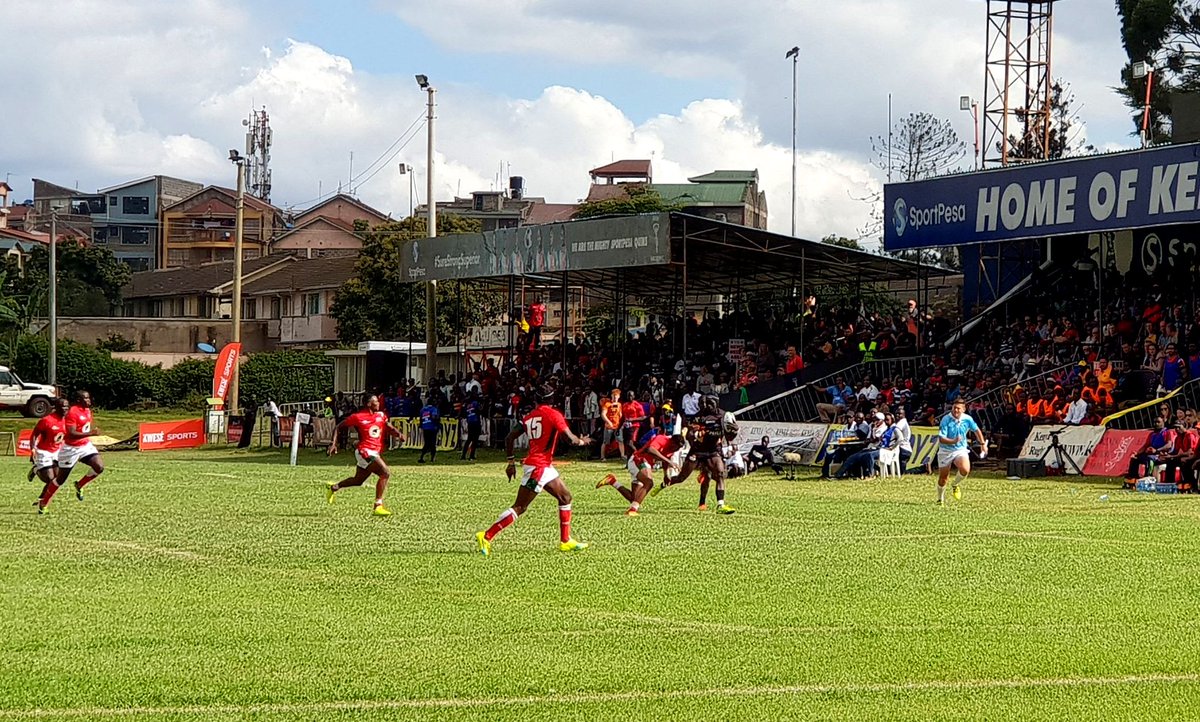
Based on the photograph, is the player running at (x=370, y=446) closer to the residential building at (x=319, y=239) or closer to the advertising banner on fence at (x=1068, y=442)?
the advertising banner on fence at (x=1068, y=442)

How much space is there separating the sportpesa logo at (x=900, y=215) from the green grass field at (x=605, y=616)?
17063 mm

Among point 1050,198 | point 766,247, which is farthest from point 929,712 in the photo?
point 766,247

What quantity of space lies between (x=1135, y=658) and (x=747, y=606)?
11.0 feet

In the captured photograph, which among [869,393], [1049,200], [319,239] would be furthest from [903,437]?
[319,239]

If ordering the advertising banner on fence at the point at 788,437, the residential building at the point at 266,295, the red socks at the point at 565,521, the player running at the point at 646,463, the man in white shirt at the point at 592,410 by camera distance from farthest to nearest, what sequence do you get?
the residential building at the point at 266,295, the man in white shirt at the point at 592,410, the advertising banner on fence at the point at 788,437, the player running at the point at 646,463, the red socks at the point at 565,521

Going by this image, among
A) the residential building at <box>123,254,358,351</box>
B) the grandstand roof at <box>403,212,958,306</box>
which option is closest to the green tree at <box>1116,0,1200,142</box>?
the grandstand roof at <box>403,212,958,306</box>

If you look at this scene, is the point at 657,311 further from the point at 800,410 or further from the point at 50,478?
the point at 50,478

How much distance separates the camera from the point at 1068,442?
29500 mm

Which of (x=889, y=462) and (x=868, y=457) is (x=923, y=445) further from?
(x=868, y=457)

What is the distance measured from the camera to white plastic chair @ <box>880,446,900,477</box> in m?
30.5

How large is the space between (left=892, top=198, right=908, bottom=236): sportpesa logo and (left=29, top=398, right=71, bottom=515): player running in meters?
22.0

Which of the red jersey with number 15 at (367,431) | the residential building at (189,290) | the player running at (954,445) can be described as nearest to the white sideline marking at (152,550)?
the red jersey with number 15 at (367,431)

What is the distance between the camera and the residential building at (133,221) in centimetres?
11606

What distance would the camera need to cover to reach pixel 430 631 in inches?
461
